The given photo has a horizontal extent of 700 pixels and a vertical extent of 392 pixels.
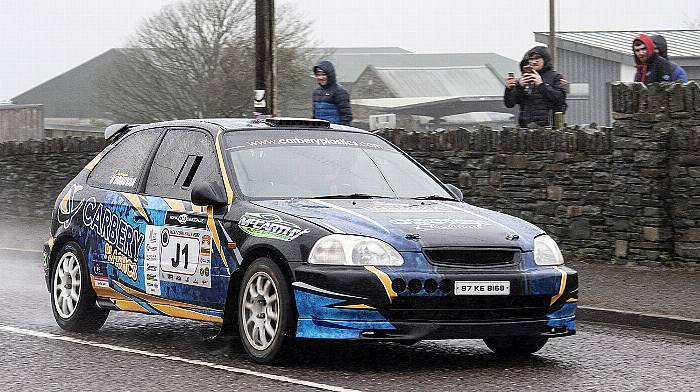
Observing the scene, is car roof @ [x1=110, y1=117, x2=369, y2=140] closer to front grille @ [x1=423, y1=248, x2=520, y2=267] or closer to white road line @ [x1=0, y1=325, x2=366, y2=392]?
white road line @ [x1=0, y1=325, x2=366, y2=392]

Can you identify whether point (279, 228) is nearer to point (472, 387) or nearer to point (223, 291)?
point (223, 291)

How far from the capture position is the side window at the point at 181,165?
9320mm

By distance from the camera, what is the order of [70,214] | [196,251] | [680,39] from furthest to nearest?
[680,39]
[70,214]
[196,251]

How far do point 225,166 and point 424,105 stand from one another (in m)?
58.3

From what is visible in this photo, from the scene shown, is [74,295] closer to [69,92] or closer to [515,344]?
[515,344]

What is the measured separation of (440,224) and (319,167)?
4.32ft

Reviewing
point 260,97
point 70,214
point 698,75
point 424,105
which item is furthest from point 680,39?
point 70,214

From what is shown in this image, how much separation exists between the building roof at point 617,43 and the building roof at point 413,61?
143ft

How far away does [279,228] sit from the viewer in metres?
8.28

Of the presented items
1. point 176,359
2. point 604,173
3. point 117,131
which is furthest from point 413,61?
point 176,359

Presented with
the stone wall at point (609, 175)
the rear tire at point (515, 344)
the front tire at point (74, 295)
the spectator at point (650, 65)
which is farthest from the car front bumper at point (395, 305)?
the spectator at point (650, 65)

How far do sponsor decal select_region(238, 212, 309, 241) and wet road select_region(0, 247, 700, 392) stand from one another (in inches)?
31.0

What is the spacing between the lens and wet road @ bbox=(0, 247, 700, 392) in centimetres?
775

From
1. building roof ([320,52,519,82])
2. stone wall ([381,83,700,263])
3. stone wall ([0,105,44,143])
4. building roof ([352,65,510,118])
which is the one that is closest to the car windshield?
stone wall ([381,83,700,263])
